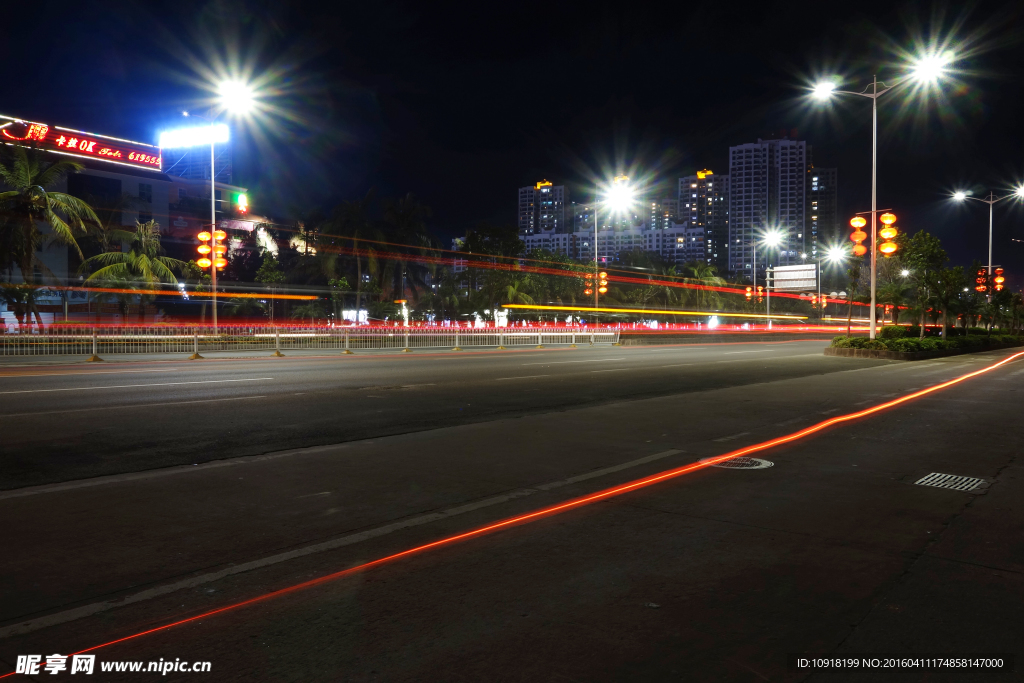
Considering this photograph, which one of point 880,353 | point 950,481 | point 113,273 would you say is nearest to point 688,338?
point 880,353

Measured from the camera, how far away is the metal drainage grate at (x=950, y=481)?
21.9 ft

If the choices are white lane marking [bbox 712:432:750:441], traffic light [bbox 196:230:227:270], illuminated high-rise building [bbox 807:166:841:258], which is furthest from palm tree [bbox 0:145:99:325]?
illuminated high-rise building [bbox 807:166:841:258]

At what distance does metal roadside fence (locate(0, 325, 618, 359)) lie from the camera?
26.1 meters

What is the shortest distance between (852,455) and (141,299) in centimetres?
3943

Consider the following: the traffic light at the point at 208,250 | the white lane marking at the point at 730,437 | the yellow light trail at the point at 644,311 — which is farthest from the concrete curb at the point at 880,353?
the traffic light at the point at 208,250

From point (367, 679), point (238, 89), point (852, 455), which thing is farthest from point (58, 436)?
point (238, 89)

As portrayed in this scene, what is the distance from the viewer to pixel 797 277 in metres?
51.9

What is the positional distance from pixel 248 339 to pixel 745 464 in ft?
86.9

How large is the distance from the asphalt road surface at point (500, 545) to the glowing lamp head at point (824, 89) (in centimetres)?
1793

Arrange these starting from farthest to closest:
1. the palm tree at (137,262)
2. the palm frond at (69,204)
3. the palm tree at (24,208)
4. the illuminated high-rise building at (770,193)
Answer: the illuminated high-rise building at (770,193), the palm tree at (137,262), the palm frond at (69,204), the palm tree at (24,208)

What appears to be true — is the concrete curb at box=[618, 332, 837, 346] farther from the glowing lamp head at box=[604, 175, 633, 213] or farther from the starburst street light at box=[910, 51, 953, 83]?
the starburst street light at box=[910, 51, 953, 83]

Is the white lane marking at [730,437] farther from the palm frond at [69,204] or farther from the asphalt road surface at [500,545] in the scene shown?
the palm frond at [69,204]

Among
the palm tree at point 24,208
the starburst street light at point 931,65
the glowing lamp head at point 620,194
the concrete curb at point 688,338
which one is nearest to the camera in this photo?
the starburst street light at point 931,65

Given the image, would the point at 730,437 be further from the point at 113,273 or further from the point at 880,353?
the point at 113,273
